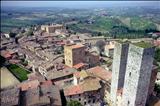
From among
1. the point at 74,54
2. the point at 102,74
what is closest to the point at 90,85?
the point at 102,74

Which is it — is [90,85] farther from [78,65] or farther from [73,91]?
[78,65]

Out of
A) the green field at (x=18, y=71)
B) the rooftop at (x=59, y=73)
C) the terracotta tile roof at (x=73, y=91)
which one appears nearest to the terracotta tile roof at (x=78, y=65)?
the rooftop at (x=59, y=73)

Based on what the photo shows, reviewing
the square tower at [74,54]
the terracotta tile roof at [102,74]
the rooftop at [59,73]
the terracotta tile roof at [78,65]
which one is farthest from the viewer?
the square tower at [74,54]

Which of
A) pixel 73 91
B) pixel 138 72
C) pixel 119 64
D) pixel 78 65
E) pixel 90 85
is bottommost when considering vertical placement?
pixel 73 91

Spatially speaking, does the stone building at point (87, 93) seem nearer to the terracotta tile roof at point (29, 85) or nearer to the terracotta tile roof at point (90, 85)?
the terracotta tile roof at point (90, 85)

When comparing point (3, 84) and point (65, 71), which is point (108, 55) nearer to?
point (65, 71)

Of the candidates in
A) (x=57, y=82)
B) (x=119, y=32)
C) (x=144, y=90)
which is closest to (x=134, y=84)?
(x=144, y=90)
